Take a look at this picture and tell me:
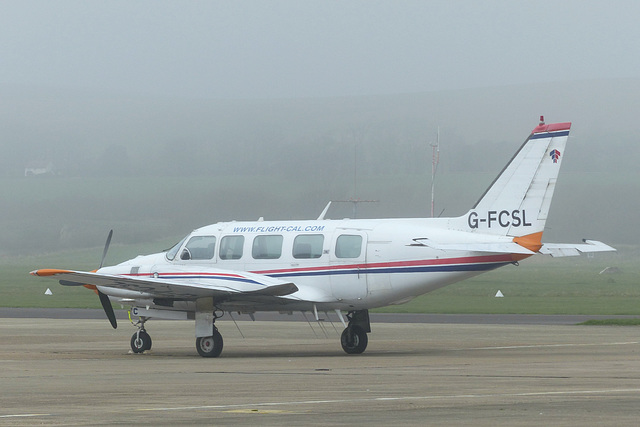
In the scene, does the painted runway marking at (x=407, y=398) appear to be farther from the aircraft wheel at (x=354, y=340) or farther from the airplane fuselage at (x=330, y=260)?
the aircraft wheel at (x=354, y=340)

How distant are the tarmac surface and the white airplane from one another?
1.30m

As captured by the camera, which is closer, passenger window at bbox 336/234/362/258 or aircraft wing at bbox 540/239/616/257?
aircraft wing at bbox 540/239/616/257

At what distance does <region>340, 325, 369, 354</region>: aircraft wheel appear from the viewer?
28.2 meters

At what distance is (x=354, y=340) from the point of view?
1112 inches

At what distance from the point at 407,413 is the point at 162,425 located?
130 inches

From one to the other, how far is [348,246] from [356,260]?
0.42 meters

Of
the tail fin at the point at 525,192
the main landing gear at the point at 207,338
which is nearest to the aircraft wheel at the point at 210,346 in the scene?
the main landing gear at the point at 207,338

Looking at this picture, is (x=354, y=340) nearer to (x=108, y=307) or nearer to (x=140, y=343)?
(x=140, y=343)

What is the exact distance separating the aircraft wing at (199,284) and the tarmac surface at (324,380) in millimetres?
1585

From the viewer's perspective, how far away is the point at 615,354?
2700 cm

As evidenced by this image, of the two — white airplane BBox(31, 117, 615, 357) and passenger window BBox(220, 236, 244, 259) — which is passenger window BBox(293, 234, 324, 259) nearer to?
white airplane BBox(31, 117, 615, 357)

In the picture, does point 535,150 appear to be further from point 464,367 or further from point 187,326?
point 187,326

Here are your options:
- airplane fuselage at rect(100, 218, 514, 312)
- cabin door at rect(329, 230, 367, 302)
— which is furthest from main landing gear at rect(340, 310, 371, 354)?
cabin door at rect(329, 230, 367, 302)

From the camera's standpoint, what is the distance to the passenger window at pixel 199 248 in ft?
95.1
